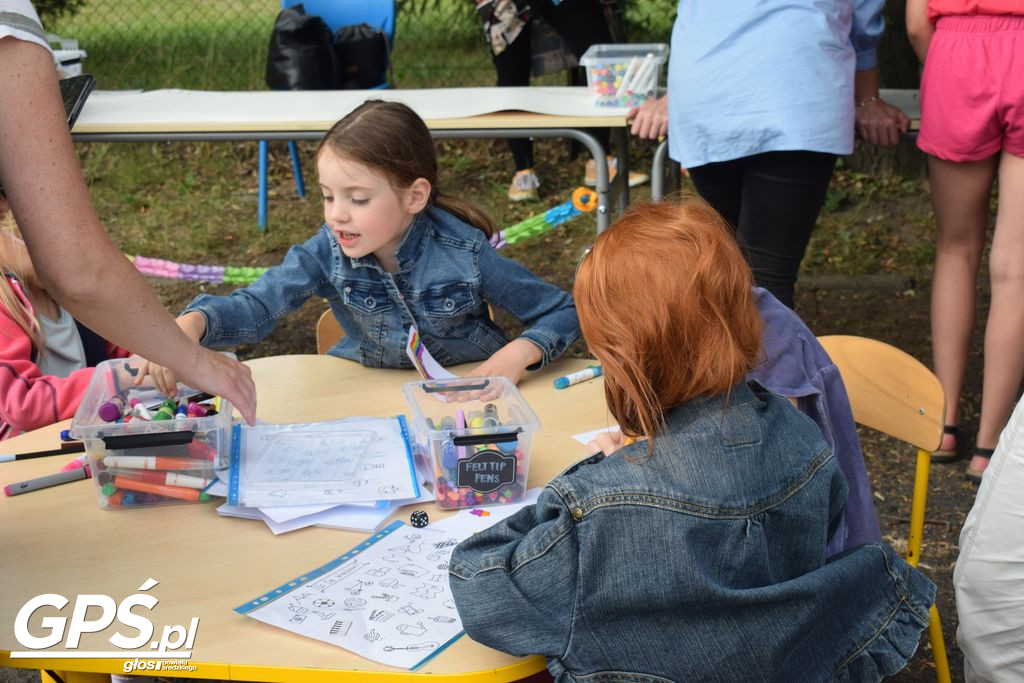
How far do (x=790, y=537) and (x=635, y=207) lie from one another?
0.47m

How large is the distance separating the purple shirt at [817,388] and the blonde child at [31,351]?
1.41 meters

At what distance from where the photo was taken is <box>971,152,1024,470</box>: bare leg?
8.99 feet

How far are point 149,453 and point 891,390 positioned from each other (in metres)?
1.32

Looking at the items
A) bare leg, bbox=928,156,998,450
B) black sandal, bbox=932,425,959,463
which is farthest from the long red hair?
black sandal, bbox=932,425,959,463

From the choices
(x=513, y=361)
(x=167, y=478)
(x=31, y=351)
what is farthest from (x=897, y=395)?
(x=31, y=351)

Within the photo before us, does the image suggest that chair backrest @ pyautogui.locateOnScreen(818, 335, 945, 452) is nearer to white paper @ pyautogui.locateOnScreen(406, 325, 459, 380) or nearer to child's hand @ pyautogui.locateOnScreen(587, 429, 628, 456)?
child's hand @ pyautogui.locateOnScreen(587, 429, 628, 456)

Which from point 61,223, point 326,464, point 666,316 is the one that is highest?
point 61,223

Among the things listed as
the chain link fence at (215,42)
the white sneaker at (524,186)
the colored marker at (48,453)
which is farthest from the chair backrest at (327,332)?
the chain link fence at (215,42)

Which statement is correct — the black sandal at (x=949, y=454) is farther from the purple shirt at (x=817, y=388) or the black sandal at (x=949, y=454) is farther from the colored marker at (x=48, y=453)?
the colored marker at (x=48, y=453)

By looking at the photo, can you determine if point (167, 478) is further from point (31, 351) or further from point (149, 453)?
point (31, 351)

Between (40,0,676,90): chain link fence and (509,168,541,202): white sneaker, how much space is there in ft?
3.24

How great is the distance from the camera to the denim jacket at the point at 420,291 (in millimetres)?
2219

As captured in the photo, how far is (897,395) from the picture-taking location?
1950mm

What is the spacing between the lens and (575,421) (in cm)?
189
